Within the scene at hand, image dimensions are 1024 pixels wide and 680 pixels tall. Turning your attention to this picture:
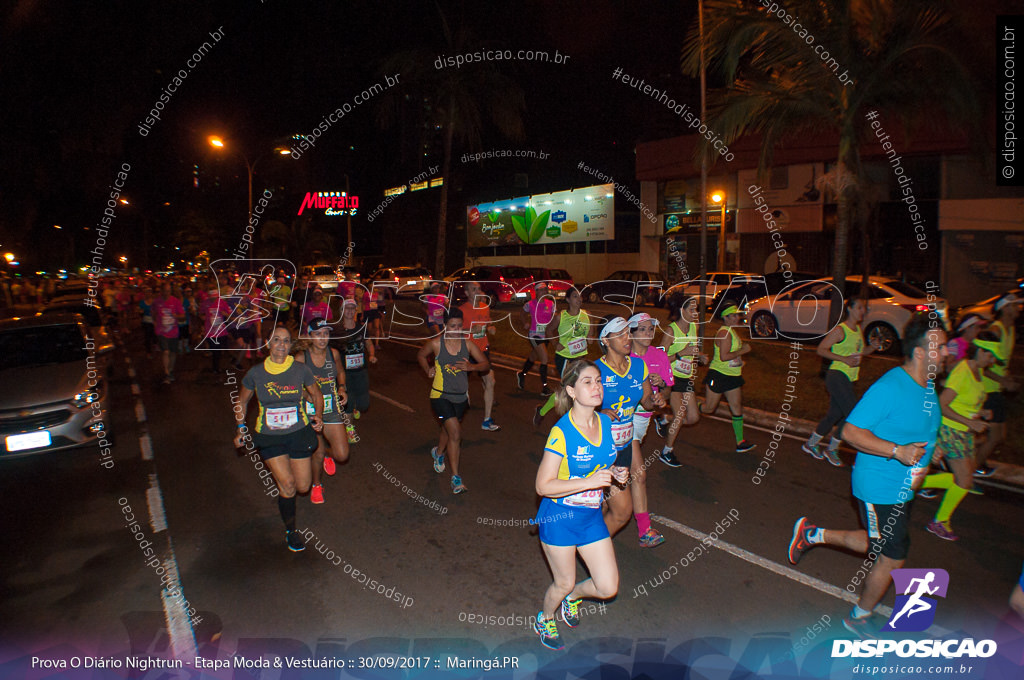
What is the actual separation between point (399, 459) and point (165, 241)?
4174 cm

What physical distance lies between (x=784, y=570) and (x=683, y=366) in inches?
110

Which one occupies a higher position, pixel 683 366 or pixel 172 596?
pixel 683 366

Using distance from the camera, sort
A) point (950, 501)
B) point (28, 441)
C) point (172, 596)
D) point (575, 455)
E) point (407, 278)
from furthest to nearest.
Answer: point (407, 278), point (28, 441), point (950, 501), point (172, 596), point (575, 455)

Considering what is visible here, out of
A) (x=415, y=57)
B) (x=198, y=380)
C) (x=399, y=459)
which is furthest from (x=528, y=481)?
(x=415, y=57)

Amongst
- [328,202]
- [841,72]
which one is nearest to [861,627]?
[841,72]

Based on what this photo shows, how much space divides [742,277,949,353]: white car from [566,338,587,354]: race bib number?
8084mm

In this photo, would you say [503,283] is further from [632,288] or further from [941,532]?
[941,532]

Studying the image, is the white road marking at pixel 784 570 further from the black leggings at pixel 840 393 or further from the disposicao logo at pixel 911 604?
the black leggings at pixel 840 393

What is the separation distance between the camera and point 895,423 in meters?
3.56

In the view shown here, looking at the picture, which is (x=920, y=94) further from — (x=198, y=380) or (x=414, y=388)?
(x=198, y=380)

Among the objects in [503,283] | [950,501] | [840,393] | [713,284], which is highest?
[503,283]

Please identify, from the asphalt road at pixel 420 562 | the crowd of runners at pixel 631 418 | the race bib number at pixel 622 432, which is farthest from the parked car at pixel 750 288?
the race bib number at pixel 622 432

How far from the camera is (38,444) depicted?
272 inches

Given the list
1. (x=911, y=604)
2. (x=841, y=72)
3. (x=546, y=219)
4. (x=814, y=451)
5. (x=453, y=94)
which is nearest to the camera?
(x=911, y=604)
